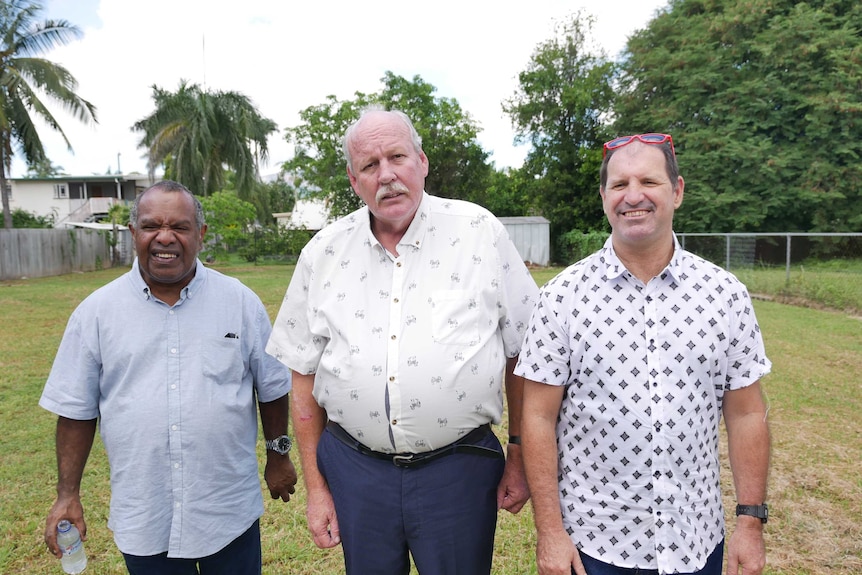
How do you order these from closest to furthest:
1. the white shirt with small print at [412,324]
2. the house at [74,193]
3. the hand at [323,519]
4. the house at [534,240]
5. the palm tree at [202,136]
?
the white shirt with small print at [412,324], the hand at [323,519], the house at [534,240], the palm tree at [202,136], the house at [74,193]

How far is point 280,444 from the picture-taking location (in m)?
2.47

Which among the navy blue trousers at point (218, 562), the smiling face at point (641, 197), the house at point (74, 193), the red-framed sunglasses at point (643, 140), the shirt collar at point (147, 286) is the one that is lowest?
the navy blue trousers at point (218, 562)

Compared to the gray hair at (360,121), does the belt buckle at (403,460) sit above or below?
below

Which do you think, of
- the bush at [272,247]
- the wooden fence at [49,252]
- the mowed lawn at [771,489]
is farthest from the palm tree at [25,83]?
the mowed lawn at [771,489]

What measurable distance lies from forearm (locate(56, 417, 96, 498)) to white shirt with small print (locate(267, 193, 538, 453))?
28.3 inches

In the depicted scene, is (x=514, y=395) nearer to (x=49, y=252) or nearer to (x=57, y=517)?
(x=57, y=517)

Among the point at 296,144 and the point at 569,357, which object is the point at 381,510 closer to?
the point at 569,357

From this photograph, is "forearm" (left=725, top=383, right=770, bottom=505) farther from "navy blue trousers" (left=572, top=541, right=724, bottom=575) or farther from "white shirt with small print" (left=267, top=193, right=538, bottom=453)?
"white shirt with small print" (left=267, top=193, right=538, bottom=453)

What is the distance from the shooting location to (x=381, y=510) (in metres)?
2.00

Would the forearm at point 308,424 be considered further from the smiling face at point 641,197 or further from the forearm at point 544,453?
the smiling face at point 641,197

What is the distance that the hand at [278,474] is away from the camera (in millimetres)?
2516

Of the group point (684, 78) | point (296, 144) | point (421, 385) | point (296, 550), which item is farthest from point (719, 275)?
point (296, 144)

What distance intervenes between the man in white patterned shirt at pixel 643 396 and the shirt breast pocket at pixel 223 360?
1038mm

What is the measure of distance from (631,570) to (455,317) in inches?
35.8
